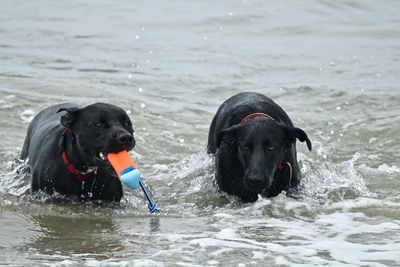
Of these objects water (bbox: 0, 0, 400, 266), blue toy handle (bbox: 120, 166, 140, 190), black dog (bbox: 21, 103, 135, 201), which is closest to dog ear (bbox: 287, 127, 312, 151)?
water (bbox: 0, 0, 400, 266)

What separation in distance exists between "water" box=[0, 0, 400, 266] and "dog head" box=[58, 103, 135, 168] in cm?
65

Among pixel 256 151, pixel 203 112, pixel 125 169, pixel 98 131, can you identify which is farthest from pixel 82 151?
pixel 203 112

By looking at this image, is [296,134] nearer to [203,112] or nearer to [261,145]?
[261,145]

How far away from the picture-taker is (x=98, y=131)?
25.2 ft

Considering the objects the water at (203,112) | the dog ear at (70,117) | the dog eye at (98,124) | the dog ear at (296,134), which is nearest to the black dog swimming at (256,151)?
the dog ear at (296,134)

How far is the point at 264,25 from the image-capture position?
21516 millimetres

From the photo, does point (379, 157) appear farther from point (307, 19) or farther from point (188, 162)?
point (307, 19)

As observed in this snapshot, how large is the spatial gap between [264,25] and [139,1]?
4853 mm

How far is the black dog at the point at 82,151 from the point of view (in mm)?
7648

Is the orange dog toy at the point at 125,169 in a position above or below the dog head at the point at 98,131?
below

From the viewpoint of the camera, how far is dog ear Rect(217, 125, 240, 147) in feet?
27.1

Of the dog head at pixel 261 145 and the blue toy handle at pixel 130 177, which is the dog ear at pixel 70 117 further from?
the dog head at pixel 261 145

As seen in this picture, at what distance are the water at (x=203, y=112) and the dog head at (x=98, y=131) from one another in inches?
25.6

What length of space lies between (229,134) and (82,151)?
1.49 meters
